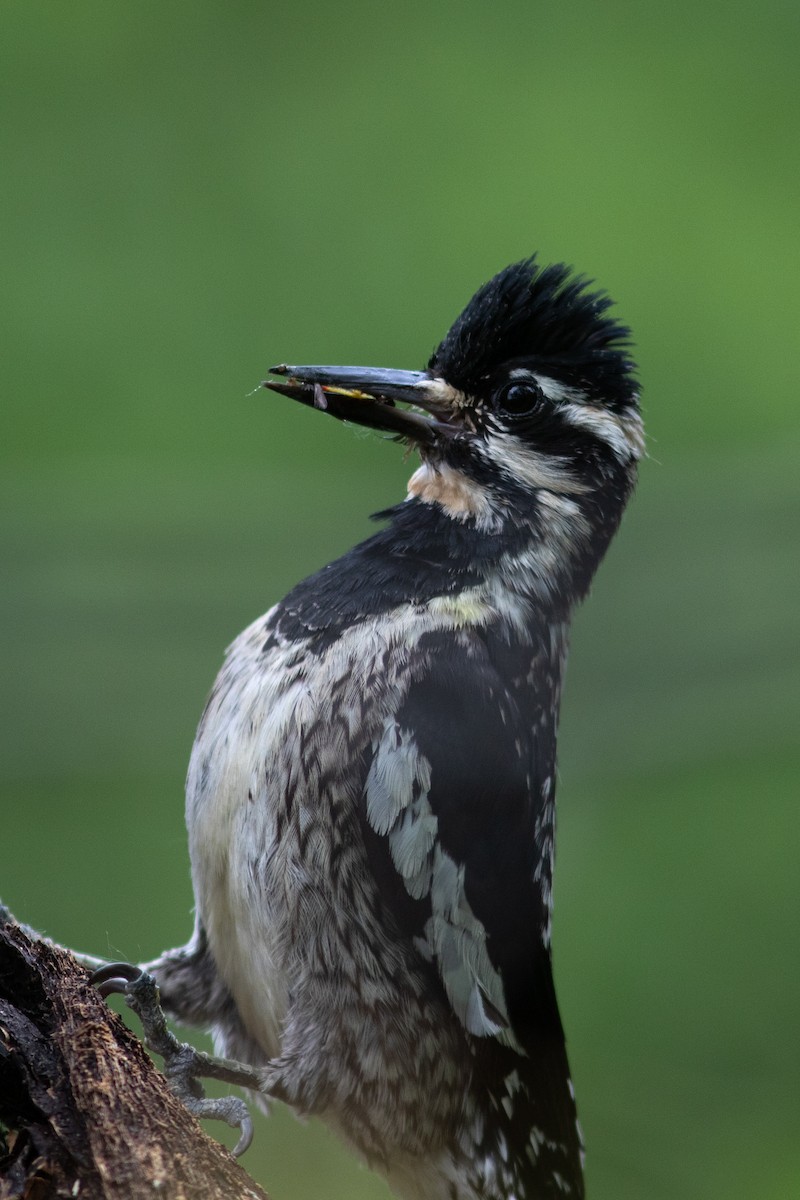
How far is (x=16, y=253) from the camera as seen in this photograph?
2.40 meters

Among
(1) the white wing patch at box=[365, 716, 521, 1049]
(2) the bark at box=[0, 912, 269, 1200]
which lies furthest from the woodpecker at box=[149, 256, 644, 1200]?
(2) the bark at box=[0, 912, 269, 1200]

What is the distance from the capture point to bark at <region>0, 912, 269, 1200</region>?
723 millimetres

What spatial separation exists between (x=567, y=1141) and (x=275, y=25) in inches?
89.5

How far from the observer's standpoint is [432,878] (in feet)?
3.91

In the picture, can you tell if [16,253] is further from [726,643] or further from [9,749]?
[726,643]

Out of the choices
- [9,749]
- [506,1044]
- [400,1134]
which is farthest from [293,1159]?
[9,749]

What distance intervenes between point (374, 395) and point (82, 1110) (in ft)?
2.62

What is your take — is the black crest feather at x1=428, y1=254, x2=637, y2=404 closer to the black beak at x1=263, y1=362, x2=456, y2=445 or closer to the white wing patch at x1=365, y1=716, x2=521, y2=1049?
the black beak at x1=263, y1=362, x2=456, y2=445

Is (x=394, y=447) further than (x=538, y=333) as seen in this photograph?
Yes

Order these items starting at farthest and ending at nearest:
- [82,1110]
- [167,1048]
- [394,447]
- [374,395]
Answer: [394,447], [374,395], [167,1048], [82,1110]

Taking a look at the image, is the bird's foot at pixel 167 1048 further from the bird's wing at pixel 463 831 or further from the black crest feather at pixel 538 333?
the black crest feather at pixel 538 333

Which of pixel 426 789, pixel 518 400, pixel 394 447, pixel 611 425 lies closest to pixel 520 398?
pixel 518 400

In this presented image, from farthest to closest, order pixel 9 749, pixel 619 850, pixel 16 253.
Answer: pixel 16 253
pixel 619 850
pixel 9 749

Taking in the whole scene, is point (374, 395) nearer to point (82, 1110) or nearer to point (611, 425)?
point (611, 425)
